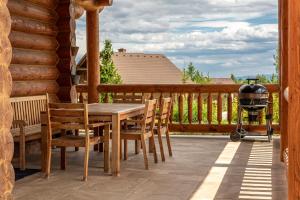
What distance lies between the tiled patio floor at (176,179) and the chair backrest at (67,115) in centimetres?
59

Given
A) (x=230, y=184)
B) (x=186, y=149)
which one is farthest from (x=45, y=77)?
(x=230, y=184)

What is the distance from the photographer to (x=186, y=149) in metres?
8.09

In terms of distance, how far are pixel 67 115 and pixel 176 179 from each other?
140 centimetres

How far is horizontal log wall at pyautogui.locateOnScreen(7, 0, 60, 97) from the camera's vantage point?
7664mm

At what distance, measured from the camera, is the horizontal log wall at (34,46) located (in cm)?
766

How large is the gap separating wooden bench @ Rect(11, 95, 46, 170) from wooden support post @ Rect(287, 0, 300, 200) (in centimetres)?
421

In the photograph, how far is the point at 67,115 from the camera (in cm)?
588

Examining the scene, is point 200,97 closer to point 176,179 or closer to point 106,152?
point 106,152

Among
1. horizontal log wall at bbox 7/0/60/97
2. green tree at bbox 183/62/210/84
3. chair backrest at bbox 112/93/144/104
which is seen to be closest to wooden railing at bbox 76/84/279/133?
chair backrest at bbox 112/93/144/104

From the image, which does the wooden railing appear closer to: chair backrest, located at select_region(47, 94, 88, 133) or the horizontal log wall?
the horizontal log wall

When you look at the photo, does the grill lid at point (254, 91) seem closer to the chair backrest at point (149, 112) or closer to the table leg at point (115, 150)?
the chair backrest at point (149, 112)

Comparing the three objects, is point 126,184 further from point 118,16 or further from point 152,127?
point 118,16

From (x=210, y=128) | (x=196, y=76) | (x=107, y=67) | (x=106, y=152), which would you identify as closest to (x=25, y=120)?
(x=106, y=152)

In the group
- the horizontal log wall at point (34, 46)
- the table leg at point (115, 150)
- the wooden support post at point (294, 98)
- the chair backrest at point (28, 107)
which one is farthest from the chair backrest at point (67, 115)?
the wooden support post at point (294, 98)
